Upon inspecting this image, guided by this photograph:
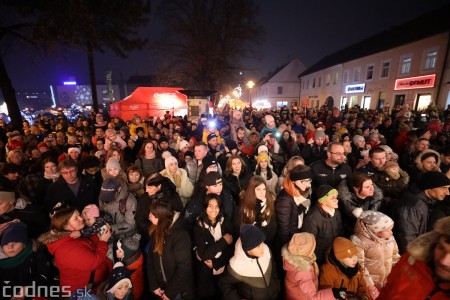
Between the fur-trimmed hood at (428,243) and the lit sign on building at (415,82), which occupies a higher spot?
the lit sign on building at (415,82)

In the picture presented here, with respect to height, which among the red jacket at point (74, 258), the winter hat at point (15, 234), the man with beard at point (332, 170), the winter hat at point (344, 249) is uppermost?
the man with beard at point (332, 170)

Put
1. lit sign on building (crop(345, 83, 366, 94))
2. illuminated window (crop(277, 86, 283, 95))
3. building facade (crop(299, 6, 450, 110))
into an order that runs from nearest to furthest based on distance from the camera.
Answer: building facade (crop(299, 6, 450, 110)) < lit sign on building (crop(345, 83, 366, 94)) < illuminated window (crop(277, 86, 283, 95))

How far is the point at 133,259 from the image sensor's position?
2.91 metres

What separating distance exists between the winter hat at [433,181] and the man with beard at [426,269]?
164cm

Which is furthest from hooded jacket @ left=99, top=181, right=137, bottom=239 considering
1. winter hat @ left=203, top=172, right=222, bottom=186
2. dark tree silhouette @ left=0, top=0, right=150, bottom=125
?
dark tree silhouette @ left=0, top=0, right=150, bottom=125

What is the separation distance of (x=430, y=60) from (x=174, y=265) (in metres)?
22.8

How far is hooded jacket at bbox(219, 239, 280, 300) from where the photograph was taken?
2332mm

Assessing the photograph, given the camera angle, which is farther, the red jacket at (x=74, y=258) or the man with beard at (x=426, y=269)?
the red jacket at (x=74, y=258)

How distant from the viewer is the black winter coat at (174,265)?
2598mm

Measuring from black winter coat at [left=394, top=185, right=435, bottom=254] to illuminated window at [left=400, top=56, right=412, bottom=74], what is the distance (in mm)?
21357

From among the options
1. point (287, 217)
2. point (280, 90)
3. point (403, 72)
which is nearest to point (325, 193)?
point (287, 217)

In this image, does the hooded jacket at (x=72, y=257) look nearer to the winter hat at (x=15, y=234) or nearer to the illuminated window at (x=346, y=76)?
the winter hat at (x=15, y=234)

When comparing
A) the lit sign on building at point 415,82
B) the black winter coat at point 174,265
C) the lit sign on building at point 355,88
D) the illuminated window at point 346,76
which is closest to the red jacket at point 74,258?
the black winter coat at point 174,265

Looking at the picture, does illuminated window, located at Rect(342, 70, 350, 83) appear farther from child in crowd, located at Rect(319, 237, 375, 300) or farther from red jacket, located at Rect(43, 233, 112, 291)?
red jacket, located at Rect(43, 233, 112, 291)
